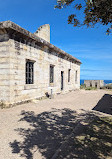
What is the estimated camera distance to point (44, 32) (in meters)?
12.1

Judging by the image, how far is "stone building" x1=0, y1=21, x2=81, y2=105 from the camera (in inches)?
251

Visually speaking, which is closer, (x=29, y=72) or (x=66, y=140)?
(x=66, y=140)

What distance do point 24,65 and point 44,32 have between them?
613cm

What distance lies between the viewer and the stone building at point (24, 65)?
20.9 feet

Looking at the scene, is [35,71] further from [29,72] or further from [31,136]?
[31,136]

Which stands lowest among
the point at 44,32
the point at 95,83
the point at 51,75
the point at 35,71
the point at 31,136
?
the point at 31,136

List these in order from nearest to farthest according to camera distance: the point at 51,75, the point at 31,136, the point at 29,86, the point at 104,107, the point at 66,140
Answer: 1. the point at 66,140
2. the point at 31,136
3. the point at 104,107
4. the point at 29,86
5. the point at 51,75

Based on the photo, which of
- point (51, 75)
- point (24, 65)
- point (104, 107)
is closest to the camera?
point (104, 107)

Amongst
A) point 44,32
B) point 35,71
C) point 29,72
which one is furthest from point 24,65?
point 44,32

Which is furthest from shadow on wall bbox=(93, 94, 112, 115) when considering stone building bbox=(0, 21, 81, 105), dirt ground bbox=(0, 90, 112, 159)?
stone building bbox=(0, 21, 81, 105)

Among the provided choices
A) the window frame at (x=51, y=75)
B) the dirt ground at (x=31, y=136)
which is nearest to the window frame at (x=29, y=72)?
the window frame at (x=51, y=75)

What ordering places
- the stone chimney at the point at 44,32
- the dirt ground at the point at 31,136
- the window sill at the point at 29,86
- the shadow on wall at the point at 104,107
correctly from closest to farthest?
the dirt ground at the point at 31,136, the shadow on wall at the point at 104,107, the window sill at the point at 29,86, the stone chimney at the point at 44,32

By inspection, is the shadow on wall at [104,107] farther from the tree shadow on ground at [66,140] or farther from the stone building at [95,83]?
the stone building at [95,83]

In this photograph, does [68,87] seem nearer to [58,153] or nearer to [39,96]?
[39,96]
